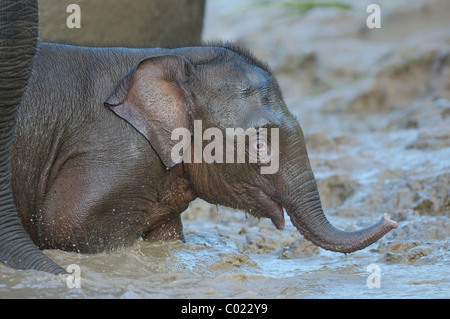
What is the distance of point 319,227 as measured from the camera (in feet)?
18.7

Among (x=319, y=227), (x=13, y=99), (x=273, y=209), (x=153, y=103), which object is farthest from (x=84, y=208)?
(x=319, y=227)

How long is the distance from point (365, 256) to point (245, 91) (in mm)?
1549

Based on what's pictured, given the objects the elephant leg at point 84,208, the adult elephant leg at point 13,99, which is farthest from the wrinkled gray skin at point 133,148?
the adult elephant leg at point 13,99

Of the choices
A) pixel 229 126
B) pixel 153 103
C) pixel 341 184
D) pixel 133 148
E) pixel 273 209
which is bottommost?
pixel 273 209

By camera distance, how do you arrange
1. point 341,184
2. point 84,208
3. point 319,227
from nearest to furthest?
point 84,208
point 319,227
point 341,184

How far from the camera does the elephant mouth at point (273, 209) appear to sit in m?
5.91

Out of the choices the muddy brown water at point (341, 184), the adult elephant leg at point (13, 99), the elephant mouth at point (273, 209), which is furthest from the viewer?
the elephant mouth at point (273, 209)

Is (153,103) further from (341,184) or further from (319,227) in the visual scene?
(341,184)

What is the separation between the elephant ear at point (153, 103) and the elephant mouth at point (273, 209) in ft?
2.12

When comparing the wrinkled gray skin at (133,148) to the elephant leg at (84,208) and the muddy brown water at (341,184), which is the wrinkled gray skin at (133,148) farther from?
the muddy brown water at (341,184)

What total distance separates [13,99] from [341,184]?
405 cm

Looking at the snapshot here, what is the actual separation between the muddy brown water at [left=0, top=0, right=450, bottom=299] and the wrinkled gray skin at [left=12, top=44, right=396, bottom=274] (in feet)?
0.90
